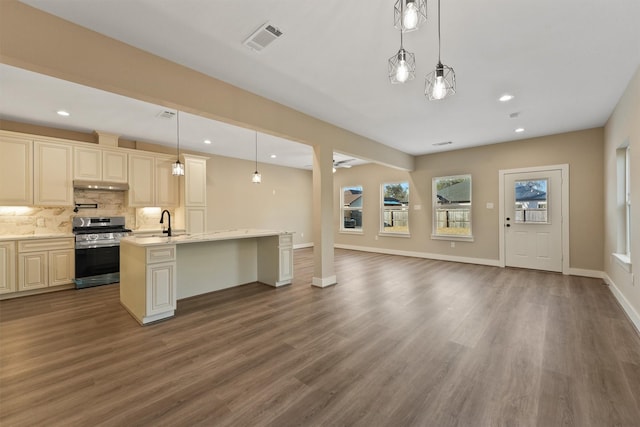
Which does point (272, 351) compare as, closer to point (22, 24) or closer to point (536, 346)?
point (536, 346)

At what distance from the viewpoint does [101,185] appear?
4914 mm

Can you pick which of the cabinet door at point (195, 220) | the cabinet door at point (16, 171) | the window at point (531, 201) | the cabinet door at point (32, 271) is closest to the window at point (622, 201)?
the window at point (531, 201)

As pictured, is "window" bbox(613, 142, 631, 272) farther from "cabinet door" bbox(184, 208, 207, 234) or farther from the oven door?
the oven door

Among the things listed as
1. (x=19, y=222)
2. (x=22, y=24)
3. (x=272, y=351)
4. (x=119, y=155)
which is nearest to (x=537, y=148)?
(x=272, y=351)

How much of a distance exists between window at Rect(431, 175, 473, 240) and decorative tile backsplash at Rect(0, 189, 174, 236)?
6571 millimetres

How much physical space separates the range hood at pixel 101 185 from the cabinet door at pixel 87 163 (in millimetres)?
80

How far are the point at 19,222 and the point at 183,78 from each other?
4379mm

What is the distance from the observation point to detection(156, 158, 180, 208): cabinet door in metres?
5.62

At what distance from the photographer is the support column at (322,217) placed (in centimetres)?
445

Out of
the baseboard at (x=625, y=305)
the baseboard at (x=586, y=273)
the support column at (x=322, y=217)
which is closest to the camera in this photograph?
the baseboard at (x=625, y=305)

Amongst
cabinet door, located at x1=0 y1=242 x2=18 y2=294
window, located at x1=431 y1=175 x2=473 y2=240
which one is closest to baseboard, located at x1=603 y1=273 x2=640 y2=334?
window, located at x1=431 y1=175 x2=473 y2=240

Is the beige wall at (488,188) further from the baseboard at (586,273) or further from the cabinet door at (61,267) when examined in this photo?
the cabinet door at (61,267)

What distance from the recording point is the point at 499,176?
5941 millimetres

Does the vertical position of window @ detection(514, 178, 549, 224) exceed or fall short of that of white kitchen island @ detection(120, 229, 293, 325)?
it exceeds it
